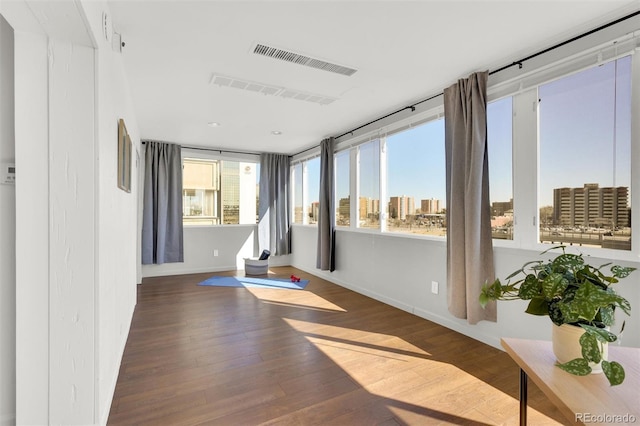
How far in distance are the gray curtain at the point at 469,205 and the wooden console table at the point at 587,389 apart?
1635 millimetres

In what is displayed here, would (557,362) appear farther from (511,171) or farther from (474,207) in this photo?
(511,171)

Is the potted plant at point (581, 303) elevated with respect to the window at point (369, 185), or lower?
lower

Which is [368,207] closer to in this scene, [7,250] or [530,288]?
[530,288]

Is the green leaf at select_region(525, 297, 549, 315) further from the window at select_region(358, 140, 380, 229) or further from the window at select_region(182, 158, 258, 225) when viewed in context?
the window at select_region(182, 158, 258, 225)

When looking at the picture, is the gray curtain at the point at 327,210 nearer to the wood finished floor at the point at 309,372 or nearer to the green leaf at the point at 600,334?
the wood finished floor at the point at 309,372

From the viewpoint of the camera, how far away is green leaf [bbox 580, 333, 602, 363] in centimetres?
86

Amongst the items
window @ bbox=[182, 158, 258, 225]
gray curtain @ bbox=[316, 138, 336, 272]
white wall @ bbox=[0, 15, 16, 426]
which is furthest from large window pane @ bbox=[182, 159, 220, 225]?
white wall @ bbox=[0, 15, 16, 426]

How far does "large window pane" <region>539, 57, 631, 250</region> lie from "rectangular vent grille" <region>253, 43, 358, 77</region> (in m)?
1.60

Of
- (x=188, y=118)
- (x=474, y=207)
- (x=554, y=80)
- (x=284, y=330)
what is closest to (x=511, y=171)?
(x=474, y=207)

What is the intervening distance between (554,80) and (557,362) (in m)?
2.23

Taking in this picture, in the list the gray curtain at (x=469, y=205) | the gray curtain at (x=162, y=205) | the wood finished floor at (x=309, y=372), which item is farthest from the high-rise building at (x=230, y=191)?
the gray curtain at (x=469, y=205)

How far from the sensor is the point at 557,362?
102 cm

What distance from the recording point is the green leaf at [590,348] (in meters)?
0.86

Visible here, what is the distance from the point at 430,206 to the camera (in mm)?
3504
